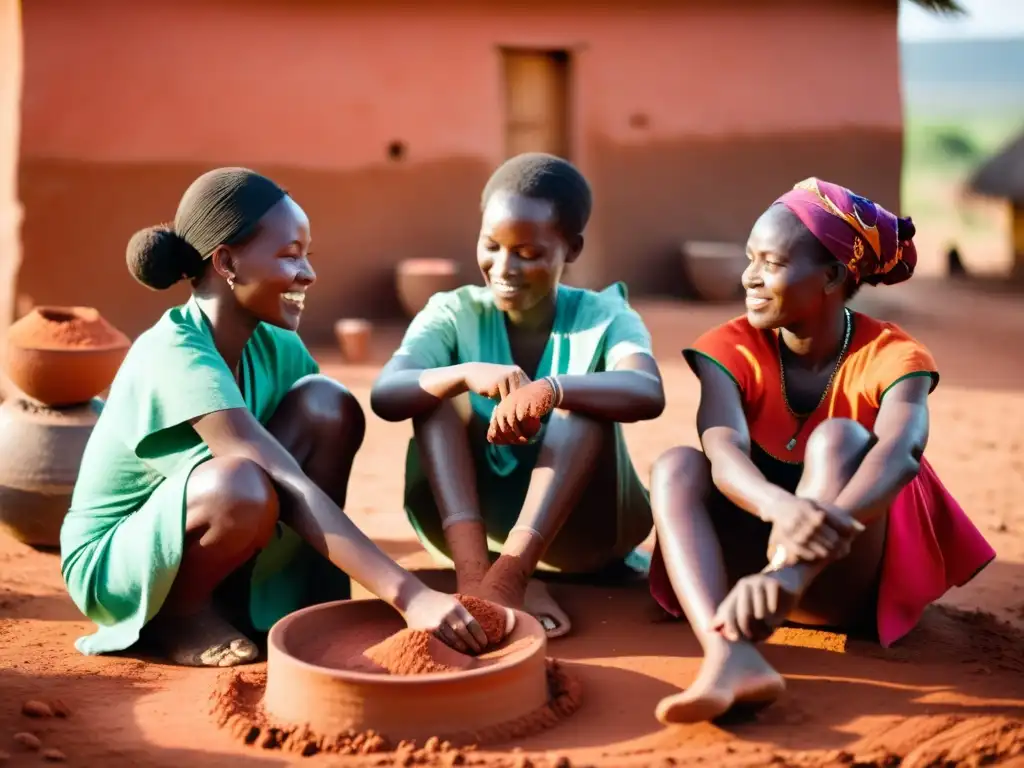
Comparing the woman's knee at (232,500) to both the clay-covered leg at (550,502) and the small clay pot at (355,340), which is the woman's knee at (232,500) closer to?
the clay-covered leg at (550,502)

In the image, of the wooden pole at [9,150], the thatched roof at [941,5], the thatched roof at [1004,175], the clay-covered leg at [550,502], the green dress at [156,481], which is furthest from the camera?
the thatched roof at [1004,175]

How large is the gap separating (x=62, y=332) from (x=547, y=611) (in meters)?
2.26

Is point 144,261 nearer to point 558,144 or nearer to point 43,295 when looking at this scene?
point 43,295

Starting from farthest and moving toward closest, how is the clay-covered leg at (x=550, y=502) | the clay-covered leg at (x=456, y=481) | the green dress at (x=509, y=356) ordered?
the green dress at (x=509, y=356) < the clay-covered leg at (x=456, y=481) < the clay-covered leg at (x=550, y=502)

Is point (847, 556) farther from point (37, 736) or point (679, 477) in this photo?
point (37, 736)

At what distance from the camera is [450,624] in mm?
3111

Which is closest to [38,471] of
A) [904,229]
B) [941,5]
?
[904,229]

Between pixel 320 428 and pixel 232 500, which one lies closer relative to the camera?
pixel 232 500

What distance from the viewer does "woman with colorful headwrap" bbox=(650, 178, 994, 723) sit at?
3.27m

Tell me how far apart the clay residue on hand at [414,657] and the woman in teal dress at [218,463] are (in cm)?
9

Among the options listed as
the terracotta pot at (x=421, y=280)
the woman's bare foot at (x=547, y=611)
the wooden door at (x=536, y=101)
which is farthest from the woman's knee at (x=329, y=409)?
the wooden door at (x=536, y=101)

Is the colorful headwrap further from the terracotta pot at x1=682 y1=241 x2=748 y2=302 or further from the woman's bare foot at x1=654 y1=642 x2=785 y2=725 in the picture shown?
the terracotta pot at x1=682 y1=241 x2=748 y2=302

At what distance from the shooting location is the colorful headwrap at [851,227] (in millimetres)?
3547

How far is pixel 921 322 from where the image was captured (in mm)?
12031
